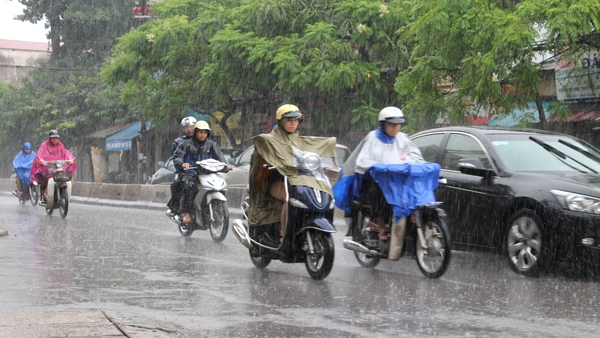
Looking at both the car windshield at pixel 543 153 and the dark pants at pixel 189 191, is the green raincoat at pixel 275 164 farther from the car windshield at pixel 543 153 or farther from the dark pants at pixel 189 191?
the dark pants at pixel 189 191

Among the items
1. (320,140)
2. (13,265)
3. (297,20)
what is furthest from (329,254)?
(297,20)

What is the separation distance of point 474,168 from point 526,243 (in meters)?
0.91

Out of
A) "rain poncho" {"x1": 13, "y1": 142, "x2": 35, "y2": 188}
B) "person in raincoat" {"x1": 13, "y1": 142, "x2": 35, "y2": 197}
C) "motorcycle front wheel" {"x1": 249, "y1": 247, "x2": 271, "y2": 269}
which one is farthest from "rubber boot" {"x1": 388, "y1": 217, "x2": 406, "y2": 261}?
"rain poncho" {"x1": 13, "y1": 142, "x2": 35, "y2": 188}

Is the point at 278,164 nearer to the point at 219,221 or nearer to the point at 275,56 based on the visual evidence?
the point at 219,221

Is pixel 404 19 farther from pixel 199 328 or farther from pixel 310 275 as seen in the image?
pixel 199 328

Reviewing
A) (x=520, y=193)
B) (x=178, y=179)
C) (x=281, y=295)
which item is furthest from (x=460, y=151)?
(x=178, y=179)

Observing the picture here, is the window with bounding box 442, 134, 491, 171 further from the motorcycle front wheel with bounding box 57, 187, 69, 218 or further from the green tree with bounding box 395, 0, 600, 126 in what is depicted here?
the motorcycle front wheel with bounding box 57, 187, 69, 218

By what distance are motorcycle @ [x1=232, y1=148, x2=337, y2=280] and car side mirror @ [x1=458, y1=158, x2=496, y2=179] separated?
1537 mm

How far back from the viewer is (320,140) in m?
8.65

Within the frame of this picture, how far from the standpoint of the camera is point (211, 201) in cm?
1245

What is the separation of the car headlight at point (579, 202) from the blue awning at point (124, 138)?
34139 millimetres

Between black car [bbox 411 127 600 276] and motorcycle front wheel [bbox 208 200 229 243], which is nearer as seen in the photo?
black car [bbox 411 127 600 276]

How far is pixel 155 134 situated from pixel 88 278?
113 feet

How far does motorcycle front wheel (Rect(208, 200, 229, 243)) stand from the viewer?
12.2m
